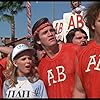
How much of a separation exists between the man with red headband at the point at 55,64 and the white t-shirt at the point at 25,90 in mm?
128

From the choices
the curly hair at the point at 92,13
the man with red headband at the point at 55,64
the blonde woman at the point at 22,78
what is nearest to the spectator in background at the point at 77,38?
the man with red headband at the point at 55,64

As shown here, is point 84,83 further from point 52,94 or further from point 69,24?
point 69,24

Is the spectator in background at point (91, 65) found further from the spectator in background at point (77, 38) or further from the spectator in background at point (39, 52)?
the spectator in background at point (77, 38)

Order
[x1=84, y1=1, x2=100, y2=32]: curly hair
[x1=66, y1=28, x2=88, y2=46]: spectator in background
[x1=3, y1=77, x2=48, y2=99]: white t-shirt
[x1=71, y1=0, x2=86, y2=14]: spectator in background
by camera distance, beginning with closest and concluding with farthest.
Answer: [x1=84, y1=1, x2=100, y2=32]: curly hair < [x1=3, y1=77, x2=48, y2=99]: white t-shirt < [x1=66, y1=28, x2=88, y2=46]: spectator in background < [x1=71, y1=0, x2=86, y2=14]: spectator in background

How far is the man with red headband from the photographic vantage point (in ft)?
11.7

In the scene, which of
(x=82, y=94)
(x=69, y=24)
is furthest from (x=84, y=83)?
(x=69, y=24)

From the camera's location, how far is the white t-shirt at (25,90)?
11.5ft

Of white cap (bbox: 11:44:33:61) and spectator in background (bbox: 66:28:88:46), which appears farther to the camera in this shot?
spectator in background (bbox: 66:28:88:46)

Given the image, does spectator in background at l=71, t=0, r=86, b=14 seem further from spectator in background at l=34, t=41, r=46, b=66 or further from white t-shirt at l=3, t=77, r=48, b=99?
white t-shirt at l=3, t=77, r=48, b=99

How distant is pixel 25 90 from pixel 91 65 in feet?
2.53

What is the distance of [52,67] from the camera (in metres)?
3.70

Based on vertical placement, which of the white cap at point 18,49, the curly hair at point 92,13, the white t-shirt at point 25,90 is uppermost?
the curly hair at point 92,13

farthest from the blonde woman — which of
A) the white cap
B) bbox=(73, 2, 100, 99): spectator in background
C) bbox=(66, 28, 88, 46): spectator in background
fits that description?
bbox=(66, 28, 88, 46): spectator in background

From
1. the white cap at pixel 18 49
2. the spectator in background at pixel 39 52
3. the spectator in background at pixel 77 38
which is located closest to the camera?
the white cap at pixel 18 49
